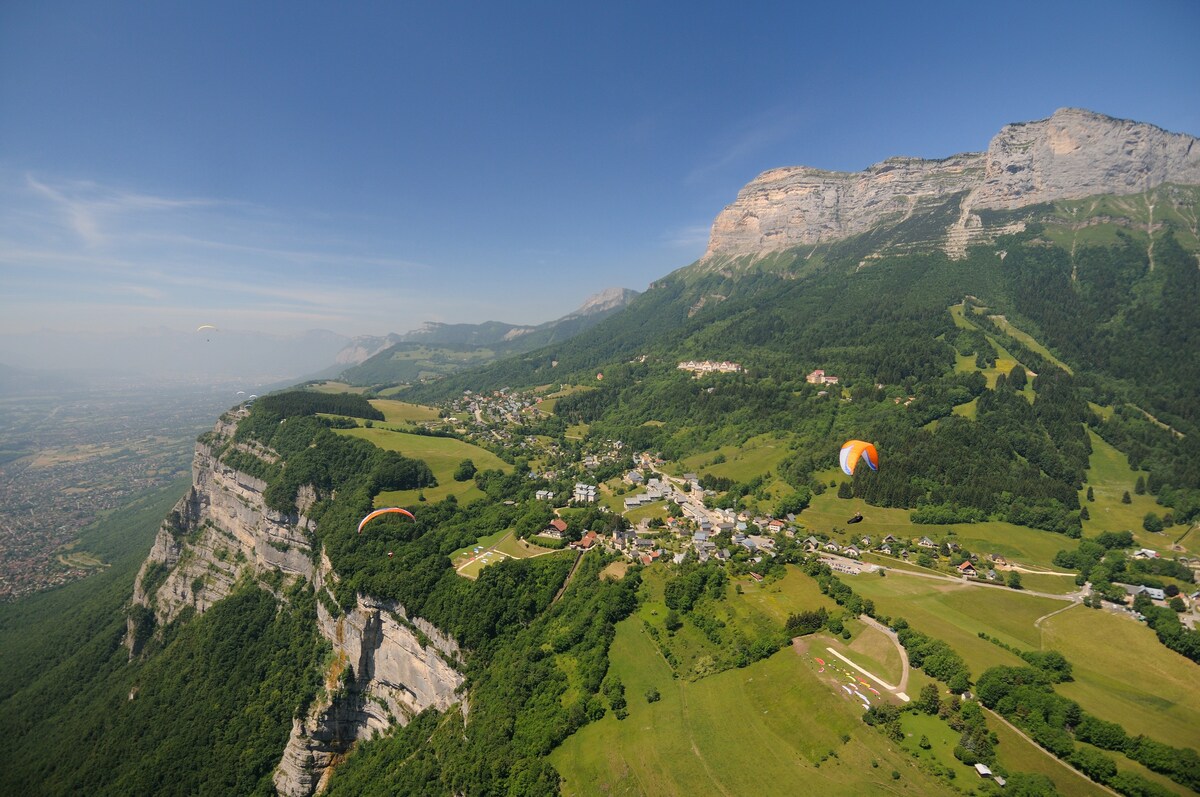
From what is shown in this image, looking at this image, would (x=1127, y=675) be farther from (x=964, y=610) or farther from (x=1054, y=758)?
(x=1054, y=758)

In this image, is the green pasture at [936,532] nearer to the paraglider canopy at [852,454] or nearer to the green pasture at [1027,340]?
the paraglider canopy at [852,454]

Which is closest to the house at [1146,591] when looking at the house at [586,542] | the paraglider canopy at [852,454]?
the paraglider canopy at [852,454]

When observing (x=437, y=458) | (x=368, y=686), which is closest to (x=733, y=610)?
(x=368, y=686)

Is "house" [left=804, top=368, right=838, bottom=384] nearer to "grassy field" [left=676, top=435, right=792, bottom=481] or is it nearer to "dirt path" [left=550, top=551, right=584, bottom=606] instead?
"grassy field" [left=676, top=435, right=792, bottom=481]

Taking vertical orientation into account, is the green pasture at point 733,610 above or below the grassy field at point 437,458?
below

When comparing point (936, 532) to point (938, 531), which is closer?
point (936, 532)

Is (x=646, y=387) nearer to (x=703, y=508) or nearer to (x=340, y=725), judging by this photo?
(x=703, y=508)
